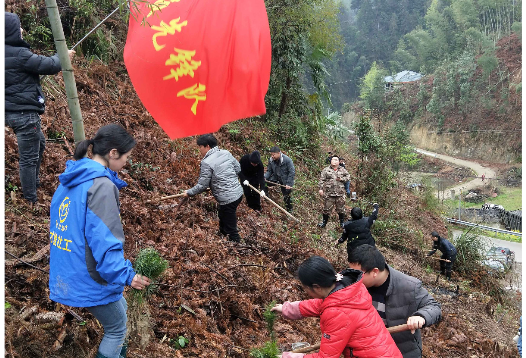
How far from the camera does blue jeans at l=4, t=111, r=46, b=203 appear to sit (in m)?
4.07

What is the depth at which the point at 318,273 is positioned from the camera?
2492 mm

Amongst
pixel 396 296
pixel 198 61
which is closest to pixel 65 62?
pixel 198 61

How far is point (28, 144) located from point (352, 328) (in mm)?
3764

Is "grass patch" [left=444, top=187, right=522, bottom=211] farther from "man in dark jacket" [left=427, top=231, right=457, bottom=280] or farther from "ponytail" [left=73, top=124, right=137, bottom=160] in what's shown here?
"ponytail" [left=73, top=124, right=137, bottom=160]

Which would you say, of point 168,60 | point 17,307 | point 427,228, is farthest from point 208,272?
point 427,228

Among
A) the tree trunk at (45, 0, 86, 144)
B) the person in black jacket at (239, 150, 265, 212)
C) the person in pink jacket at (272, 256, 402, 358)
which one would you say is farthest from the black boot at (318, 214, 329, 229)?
the tree trunk at (45, 0, 86, 144)

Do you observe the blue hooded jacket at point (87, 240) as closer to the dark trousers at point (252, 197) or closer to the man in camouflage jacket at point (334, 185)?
the dark trousers at point (252, 197)

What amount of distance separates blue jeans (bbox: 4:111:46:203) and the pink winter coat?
352cm

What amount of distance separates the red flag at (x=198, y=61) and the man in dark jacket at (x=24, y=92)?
892 millimetres

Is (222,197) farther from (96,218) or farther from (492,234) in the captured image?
(492,234)

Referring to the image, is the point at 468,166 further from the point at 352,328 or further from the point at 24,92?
the point at 24,92

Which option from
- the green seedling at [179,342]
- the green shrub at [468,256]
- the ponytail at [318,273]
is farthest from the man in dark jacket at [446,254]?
the ponytail at [318,273]

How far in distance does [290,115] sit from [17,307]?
1214 centimetres

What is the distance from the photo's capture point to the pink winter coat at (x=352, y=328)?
2451 mm
